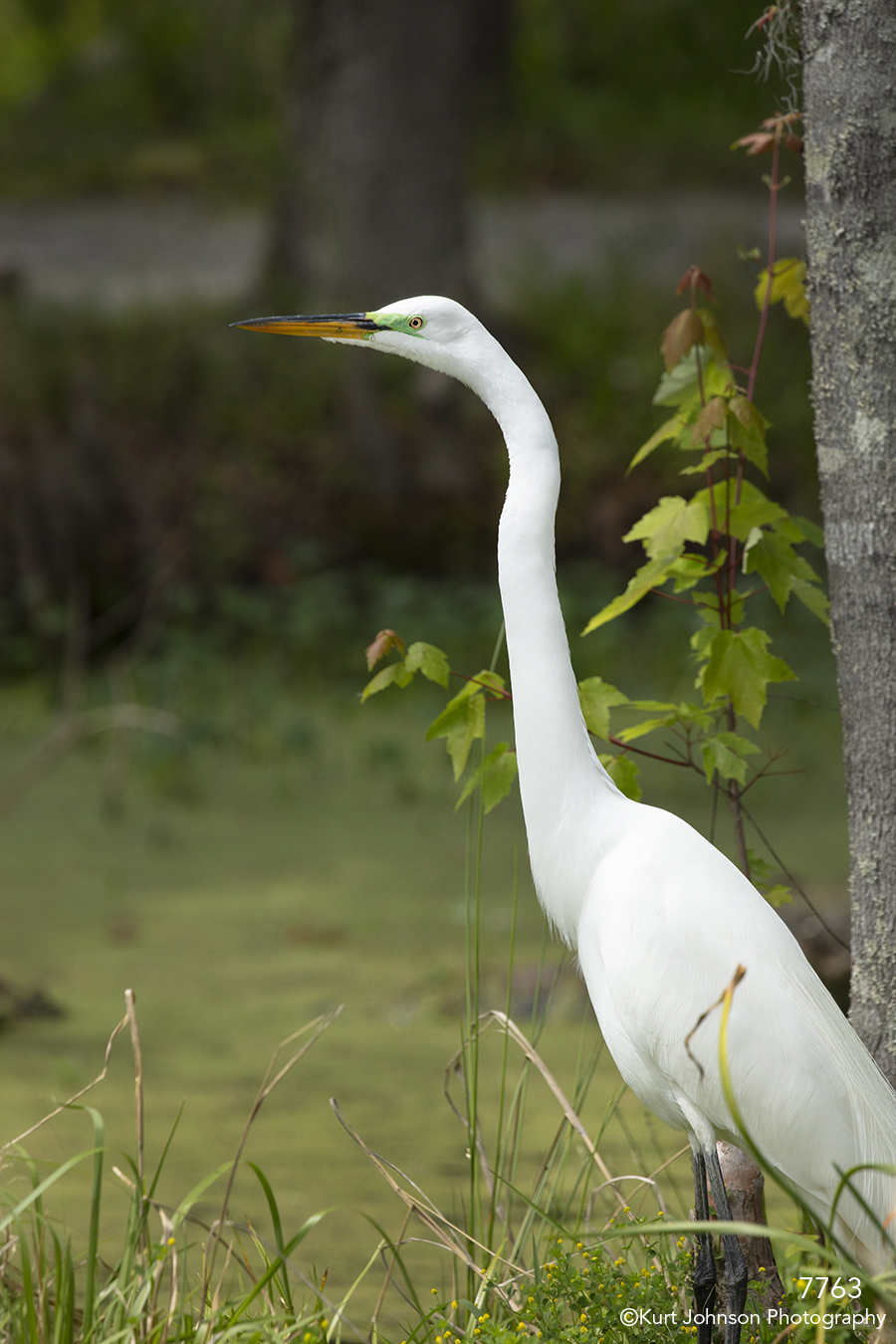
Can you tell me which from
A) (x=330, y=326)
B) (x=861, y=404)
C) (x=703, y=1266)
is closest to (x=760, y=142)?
(x=861, y=404)

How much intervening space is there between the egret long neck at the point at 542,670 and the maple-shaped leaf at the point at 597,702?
0.18m

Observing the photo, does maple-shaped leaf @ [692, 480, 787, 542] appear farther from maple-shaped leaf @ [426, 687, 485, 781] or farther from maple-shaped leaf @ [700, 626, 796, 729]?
maple-shaped leaf @ [426, 687, 485, 781]

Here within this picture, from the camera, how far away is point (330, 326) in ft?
4.96

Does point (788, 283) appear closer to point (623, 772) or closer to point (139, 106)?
point (623, 772)

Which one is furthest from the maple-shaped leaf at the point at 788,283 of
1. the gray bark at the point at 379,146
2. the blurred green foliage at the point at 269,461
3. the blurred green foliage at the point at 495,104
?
the blurred green foliage at the point at 495,104

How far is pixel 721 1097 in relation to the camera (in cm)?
141

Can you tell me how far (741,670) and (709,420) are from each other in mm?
292

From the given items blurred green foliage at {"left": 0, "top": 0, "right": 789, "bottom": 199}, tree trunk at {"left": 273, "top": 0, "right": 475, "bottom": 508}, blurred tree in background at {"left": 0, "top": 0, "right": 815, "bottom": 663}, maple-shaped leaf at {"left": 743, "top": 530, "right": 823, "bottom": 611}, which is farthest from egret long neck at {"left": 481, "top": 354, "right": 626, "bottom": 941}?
blurred green foliage at {"left": 0, "top": 0, "right": 789, "bottom": 199}

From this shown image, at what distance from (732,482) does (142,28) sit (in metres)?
10.6

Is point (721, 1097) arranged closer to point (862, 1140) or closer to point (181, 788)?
point (862, 1140)

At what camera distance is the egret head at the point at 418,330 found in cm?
150

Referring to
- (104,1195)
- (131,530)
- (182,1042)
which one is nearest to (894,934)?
(104,1195)

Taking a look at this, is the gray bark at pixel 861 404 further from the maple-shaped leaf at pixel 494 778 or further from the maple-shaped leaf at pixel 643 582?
the maple-shaped leaf at pixel 494 778

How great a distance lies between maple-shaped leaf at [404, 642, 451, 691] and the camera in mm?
1644
